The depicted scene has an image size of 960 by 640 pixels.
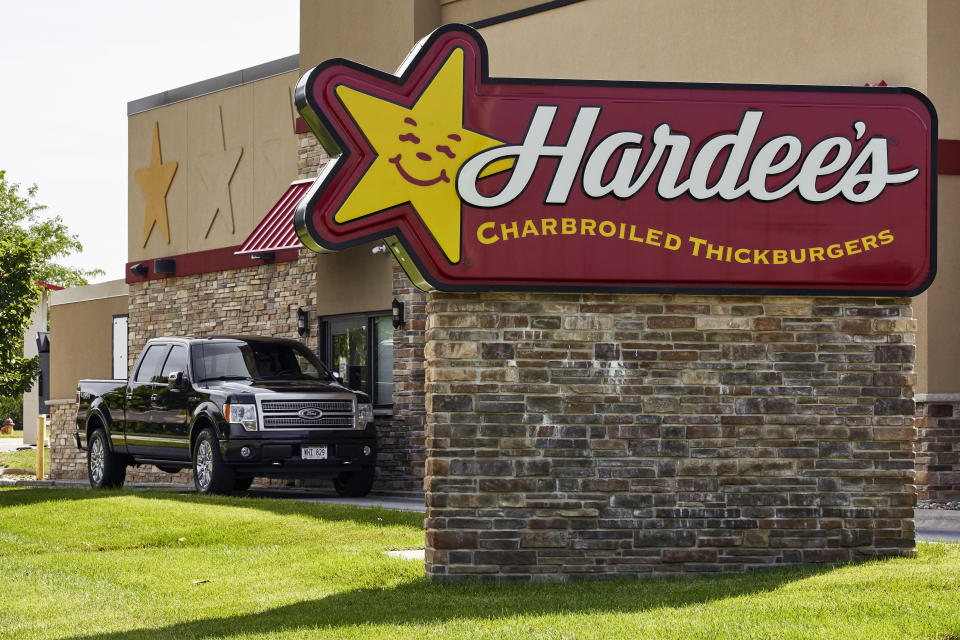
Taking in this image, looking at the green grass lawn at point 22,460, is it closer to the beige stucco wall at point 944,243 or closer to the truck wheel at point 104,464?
the truck wheel at point 104,464

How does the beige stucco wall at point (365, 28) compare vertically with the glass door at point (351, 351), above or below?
above

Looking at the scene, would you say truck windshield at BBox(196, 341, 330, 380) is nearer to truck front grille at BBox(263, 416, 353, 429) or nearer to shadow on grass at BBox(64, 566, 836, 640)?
truck front grille at BBox(263, 416, 353, 429)

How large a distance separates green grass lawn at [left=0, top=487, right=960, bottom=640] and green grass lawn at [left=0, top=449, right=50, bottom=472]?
69.6ft

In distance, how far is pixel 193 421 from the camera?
18.3m

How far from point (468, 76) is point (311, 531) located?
565 centimetres

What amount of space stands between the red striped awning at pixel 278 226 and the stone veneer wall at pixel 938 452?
9.97 m

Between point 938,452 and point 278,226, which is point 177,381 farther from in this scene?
point 938,452

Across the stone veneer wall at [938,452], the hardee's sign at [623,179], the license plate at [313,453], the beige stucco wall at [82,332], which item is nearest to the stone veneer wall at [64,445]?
the beige stucco wall at [82,332]

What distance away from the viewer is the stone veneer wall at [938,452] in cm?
1645

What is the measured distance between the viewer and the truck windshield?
1872cm

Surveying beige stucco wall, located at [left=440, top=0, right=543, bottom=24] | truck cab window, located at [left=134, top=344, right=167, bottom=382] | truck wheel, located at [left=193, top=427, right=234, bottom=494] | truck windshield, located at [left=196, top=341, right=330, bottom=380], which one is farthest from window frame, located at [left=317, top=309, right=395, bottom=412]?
beige stucco wall, located at [left=440, top=0, right=543, bottom=24]

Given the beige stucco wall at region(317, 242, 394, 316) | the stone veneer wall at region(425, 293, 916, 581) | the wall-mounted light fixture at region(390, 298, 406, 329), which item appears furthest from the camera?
the beige stucco wall at region(317, 242, 394, 316)

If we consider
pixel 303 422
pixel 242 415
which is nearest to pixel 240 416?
pixel 242 415

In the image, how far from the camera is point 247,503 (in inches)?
647
